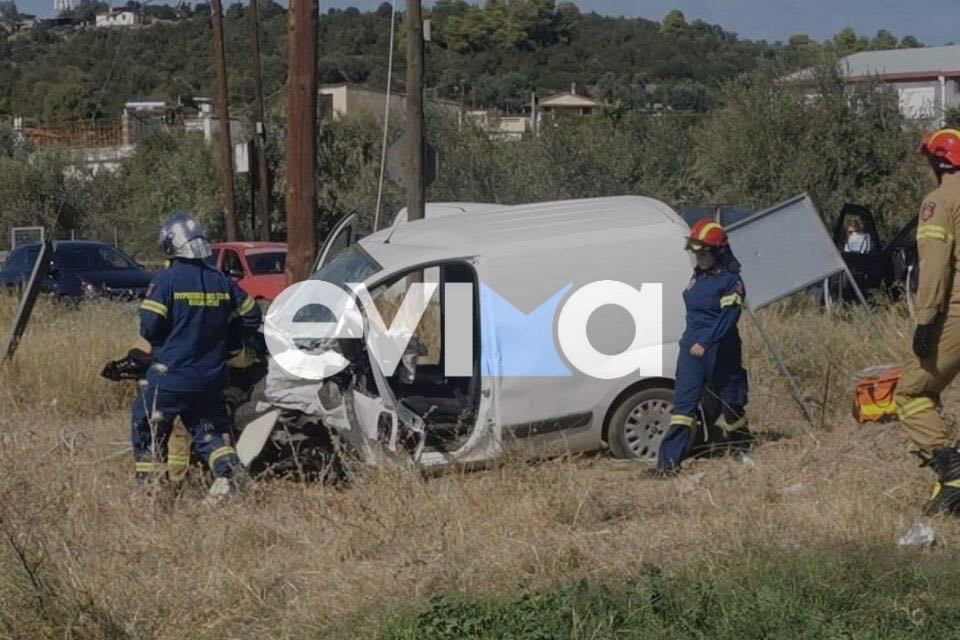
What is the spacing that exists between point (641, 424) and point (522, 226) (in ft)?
5.06

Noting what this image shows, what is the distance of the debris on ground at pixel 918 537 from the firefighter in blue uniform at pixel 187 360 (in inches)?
143

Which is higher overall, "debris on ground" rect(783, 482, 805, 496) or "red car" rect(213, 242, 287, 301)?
"debris on ground" rect(783, 482, 805, 496)

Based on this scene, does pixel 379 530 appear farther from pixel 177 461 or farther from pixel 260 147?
pixel 260 147

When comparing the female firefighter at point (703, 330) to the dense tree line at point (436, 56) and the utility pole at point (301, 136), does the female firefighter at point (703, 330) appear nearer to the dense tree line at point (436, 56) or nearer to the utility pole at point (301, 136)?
the utility pole at point (301, 136)

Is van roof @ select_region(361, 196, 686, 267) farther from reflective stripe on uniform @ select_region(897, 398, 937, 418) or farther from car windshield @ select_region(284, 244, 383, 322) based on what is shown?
reflective stripe on uniform @ select_region(897, 398, 937, 418)

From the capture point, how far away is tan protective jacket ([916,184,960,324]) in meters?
6.82

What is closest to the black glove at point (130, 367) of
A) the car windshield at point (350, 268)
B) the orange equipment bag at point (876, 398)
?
the car windshield at point (350, 268)

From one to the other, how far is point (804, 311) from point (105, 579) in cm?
990

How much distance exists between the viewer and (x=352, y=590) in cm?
595

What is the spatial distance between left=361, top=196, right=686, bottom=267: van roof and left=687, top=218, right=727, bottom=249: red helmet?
467 mm

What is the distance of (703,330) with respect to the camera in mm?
8625

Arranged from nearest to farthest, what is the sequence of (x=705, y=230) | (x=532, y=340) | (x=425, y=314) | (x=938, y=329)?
(x=938, y=329) < (x=705, y=230) < (x=532, y=340) < (x=425, y=314)

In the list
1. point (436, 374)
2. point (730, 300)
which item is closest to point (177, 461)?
point (436, 374)

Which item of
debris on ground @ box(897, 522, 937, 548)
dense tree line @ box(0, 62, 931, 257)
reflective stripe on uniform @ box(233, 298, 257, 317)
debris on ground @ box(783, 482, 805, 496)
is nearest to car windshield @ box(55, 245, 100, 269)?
dense tree line @ box(0, 62, 931, 257)
